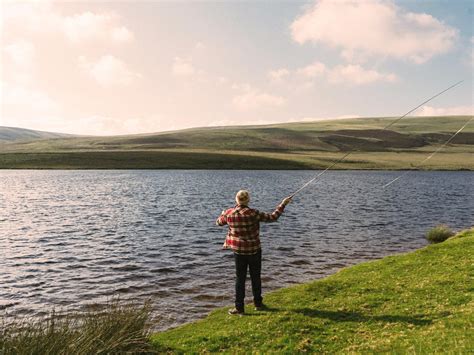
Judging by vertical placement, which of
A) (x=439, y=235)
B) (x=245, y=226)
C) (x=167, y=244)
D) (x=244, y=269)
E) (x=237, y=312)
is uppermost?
(x=245, y=226)

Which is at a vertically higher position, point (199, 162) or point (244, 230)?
point (199, 162)

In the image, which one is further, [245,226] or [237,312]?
[237,312]

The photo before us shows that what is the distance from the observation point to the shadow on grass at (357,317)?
12531 mm

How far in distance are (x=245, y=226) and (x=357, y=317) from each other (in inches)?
190

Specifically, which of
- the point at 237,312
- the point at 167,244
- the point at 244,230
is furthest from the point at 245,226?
the point at 167,244

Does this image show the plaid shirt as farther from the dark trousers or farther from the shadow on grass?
the shadow on grass

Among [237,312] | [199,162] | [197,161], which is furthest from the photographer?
[197,161]

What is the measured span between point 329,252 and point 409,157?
16190cm

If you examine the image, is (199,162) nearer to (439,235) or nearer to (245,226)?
(439,235)

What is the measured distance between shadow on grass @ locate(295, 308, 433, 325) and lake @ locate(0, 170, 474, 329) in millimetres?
5875

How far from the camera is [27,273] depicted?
24156mm

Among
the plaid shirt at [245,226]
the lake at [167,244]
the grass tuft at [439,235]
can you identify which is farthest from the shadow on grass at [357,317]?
the grass tuft at [439,235]

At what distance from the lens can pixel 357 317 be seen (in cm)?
1341

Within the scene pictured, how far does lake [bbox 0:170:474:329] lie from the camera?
68.0ft
